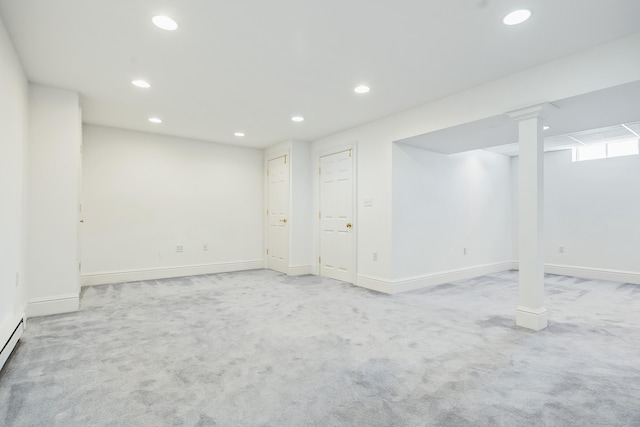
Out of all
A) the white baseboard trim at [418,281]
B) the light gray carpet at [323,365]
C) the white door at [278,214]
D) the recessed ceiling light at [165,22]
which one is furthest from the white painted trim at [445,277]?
the recessed ceiling light at [165,22]

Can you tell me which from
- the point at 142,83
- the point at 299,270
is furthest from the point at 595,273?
the point at 142,83

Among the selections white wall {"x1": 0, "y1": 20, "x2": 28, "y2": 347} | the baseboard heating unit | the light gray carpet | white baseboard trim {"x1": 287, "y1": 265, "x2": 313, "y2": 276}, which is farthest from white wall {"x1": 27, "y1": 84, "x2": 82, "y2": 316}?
white baseboard trim {"x1": 287, "y1": 265, "x2": 313, "y2": 276}

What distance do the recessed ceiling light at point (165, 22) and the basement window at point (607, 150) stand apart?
22.8 feet

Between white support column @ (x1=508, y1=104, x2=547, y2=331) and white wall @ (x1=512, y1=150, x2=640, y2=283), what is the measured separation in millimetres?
3724

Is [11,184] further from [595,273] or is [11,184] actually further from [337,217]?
[595,273]

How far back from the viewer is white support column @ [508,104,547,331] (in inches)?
122

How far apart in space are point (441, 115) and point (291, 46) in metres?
2.09

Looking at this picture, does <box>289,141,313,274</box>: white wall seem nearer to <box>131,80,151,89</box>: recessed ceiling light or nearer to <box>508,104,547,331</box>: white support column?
<box>131,80,151,89</box>: recessed ceiling light

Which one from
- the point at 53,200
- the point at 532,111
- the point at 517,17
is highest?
the point at 517,17

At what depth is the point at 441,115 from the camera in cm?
394

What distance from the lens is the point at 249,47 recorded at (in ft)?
9.07

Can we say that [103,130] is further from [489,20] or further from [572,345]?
[572,345]

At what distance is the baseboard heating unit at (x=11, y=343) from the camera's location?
232cm

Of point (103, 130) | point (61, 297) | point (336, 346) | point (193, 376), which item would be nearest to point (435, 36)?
point (336, 346)
